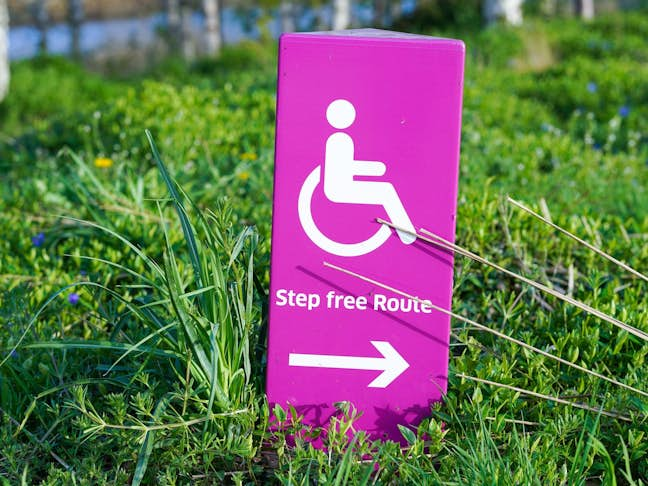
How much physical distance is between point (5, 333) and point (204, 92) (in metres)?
4.31

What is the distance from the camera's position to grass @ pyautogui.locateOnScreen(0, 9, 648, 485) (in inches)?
76.6

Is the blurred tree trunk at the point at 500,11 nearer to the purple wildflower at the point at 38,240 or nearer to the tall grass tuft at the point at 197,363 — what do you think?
the purple wildflower at the point at 38,240

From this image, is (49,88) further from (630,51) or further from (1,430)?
(1,430)

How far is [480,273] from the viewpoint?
2.99 m

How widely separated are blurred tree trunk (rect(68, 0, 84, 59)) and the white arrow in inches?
708

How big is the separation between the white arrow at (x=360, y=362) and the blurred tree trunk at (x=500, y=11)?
9136mm

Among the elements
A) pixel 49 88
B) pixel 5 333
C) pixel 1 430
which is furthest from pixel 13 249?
pixel 49 88

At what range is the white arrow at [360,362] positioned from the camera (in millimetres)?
2076

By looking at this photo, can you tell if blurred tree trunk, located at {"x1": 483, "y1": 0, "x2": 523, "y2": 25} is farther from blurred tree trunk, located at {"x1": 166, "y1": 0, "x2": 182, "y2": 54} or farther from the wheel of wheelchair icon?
blurred tree trunk, located at {"x1": 166, "y1": 0, "x2": 182, "y2": 54}

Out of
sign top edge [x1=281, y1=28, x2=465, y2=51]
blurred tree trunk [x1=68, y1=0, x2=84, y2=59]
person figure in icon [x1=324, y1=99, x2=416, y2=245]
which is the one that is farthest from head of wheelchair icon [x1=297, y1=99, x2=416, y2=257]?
blurred tree trunk [x1=68, y1=0, x2=84, y2=59]

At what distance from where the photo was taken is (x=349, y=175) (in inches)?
78.0

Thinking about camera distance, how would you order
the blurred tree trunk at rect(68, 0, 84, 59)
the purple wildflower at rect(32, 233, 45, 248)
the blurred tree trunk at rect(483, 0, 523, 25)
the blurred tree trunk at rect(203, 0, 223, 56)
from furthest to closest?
the blurred tree trunk at rect(68, 0, 84, 59) → the blurred tree trunk at rect(203, 0, 223, 56) → the blurred tree trunk at rect(483, 0, 523, 25) → the purple wildflower at rect(32, 233, 45, 248)

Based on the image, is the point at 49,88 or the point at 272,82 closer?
the point at 272,82

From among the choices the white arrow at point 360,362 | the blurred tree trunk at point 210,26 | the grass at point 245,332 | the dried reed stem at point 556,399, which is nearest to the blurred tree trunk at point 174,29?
the blurred tree trunk at point 210,26
